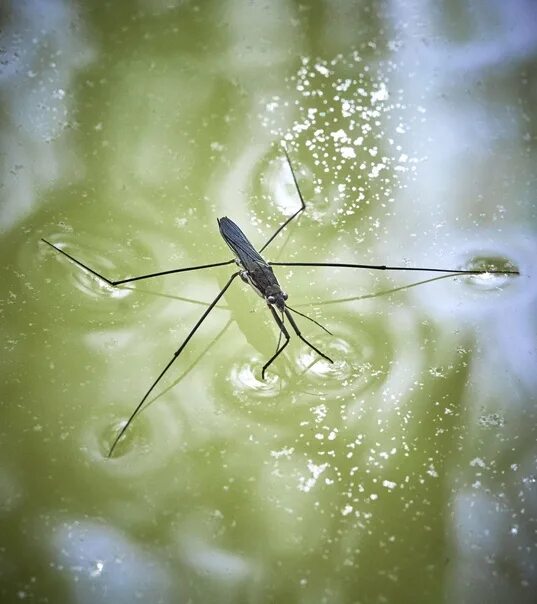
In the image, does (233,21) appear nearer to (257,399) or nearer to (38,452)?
(257,399)

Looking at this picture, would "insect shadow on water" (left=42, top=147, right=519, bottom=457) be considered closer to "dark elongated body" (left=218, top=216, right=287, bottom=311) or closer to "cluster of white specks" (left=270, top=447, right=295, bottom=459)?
"dark elongated body" (left=218, top=216, right=287, bottom=311)

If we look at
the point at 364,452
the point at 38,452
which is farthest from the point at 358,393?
the point at 38,452

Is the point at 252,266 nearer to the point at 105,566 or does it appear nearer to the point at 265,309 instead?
the point at 265,309

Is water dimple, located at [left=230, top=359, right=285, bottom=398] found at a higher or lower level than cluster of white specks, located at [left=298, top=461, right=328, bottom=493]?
higher

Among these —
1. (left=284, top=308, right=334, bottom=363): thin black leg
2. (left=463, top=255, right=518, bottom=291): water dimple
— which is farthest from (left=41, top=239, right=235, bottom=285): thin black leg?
(left=463, top=255, right=518, bottom=291): water dimple

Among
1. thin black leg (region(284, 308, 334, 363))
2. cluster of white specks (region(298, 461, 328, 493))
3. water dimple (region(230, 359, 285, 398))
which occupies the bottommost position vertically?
cluster of white specks (region(298, 461, 328, 493))

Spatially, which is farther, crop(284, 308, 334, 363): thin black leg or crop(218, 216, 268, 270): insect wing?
crop(218, 216, 268, 270): insect wing
